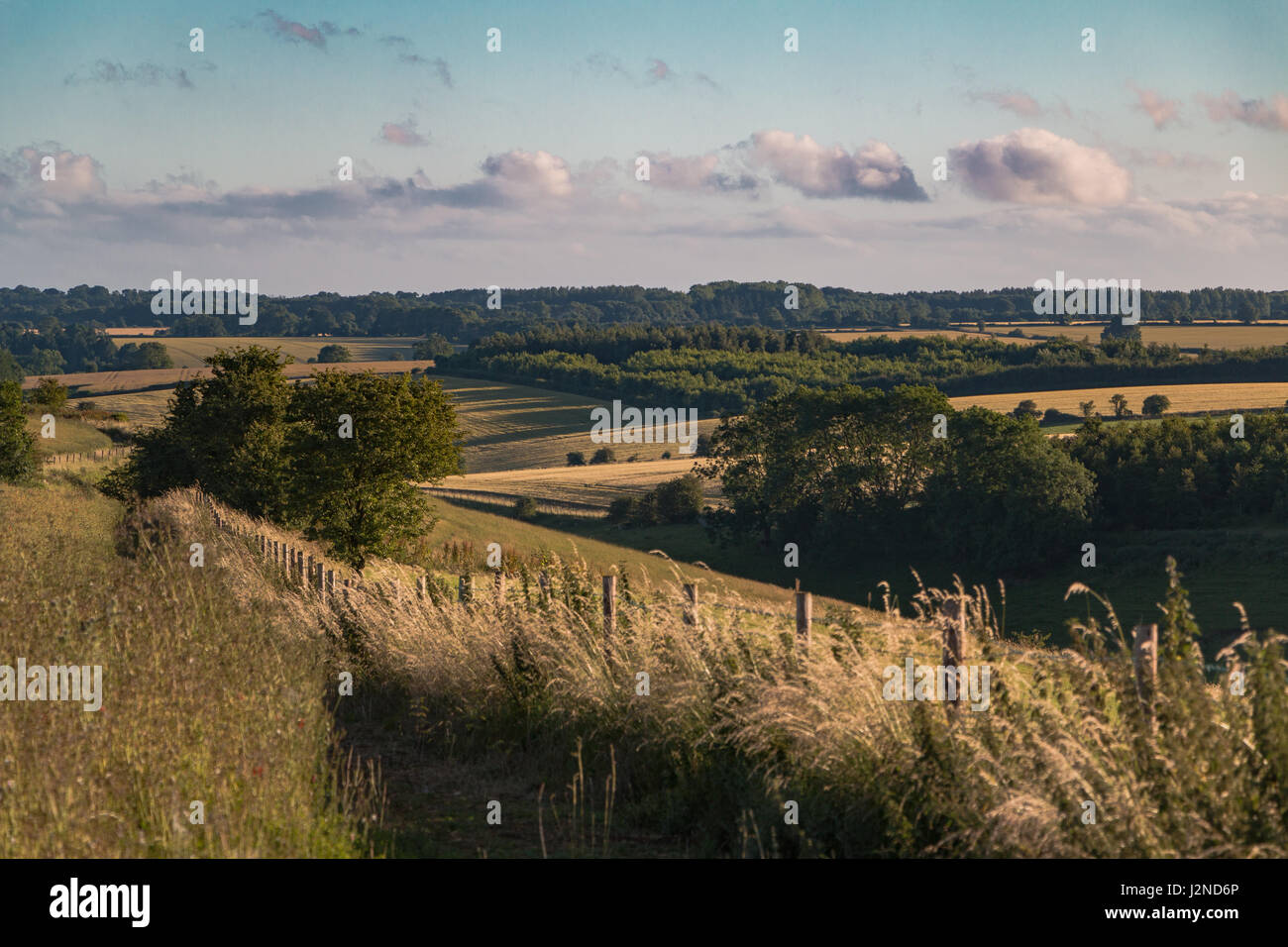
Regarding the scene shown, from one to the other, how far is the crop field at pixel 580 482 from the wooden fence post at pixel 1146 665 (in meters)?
70.4

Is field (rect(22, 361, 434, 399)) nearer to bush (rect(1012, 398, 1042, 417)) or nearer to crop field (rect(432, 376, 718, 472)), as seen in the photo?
crop field (rect(432, 376, 718, 472))

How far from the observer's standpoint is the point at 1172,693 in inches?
219

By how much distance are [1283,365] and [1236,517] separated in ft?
162

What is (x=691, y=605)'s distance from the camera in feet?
29.5

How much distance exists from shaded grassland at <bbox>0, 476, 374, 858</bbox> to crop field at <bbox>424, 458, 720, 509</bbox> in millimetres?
65569

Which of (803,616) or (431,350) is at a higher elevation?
(431,350)

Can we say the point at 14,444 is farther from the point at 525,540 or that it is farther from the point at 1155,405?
the point at 1155,405

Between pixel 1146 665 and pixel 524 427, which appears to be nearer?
pixel 1146 665

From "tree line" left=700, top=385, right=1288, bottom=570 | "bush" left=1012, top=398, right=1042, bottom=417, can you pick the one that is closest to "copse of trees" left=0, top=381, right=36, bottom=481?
"tree line" left=700, top=385, right=1288, bottom=570

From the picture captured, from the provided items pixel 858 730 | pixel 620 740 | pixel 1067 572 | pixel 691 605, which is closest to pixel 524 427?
pixel 1067 572

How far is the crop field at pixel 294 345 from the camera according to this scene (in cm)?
14212

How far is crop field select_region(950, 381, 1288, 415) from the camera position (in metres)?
96.8

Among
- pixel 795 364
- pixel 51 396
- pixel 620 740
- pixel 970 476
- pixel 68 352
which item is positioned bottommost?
pixel 970 476

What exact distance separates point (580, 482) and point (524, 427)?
28776 mm
